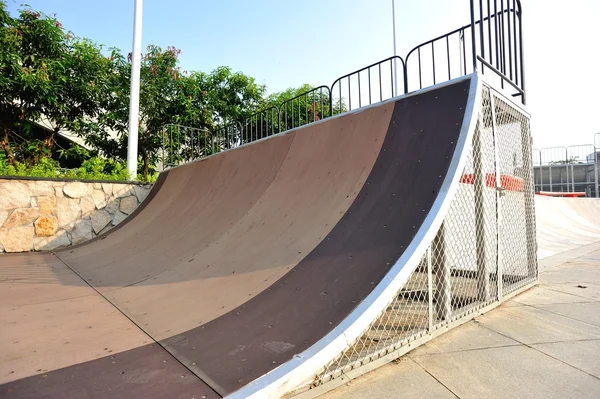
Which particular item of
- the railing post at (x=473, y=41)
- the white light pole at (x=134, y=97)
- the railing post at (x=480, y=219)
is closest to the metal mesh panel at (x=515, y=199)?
the railing post at (x=480, y=219)

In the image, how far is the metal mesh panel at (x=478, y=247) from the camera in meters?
2.52

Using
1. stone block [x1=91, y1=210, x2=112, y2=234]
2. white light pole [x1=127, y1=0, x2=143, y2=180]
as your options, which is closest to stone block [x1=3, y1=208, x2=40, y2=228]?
stone block [x1=91, y1=210, x2=112, y2=234]

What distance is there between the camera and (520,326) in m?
2.89

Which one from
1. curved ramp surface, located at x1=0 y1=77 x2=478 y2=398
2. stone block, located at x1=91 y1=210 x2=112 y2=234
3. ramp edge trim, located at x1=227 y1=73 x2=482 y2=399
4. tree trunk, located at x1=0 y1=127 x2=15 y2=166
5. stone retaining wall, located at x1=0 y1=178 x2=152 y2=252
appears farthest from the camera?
tree trunk, located at x1=0 y1=127 x2=15 y2=166

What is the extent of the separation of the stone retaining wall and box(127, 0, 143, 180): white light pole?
0.88 meters

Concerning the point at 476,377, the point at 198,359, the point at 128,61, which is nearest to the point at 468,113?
the point at 476,377

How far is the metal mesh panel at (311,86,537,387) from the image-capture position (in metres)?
2.52

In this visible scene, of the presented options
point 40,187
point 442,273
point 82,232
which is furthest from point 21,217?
point 442,273

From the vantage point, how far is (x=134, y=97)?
8820 millimetres

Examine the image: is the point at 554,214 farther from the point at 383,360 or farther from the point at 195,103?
the point at 195,103

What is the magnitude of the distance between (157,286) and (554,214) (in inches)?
567

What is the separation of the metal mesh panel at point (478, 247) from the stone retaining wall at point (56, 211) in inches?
275

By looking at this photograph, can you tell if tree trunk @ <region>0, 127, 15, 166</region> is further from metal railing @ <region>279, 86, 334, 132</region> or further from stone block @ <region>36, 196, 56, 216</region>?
metal railing @ <region>279, 86, 334, 132</region>

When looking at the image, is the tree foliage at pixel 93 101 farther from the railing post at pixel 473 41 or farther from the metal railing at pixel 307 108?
the railing post at pixel 473 41
